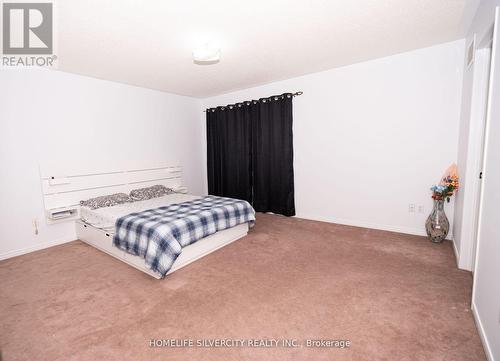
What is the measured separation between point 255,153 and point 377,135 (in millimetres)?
2242

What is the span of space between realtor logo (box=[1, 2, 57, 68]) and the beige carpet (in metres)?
2.52

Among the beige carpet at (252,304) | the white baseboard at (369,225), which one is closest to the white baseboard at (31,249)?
the beige carpet at (252,304)

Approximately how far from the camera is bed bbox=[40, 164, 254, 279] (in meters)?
3.00

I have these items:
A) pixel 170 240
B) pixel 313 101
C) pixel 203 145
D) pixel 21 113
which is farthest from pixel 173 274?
pixel 203 145

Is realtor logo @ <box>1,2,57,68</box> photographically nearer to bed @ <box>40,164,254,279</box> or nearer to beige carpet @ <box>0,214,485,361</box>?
bed @ <box>40,164,254,279</box>

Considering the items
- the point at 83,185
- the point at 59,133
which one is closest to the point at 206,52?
the point at 59,133

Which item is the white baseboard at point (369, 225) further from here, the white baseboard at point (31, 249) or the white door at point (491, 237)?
the white baseboard at point (31, 249)

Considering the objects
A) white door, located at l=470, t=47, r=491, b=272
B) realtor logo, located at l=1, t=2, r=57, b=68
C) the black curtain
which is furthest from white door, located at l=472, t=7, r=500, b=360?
realtor logo, located at l=1, t=2, r=57, b=68

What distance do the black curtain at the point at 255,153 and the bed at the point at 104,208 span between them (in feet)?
4.08

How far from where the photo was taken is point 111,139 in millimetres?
4254

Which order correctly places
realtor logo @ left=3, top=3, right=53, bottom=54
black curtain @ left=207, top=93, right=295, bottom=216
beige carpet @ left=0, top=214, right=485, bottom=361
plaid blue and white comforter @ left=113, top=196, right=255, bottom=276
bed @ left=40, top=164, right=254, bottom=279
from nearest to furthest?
beige carpet @ left=0, top=214, right=485, bottom=361, realtor logo @ left=3, top=3, right=53, bottom=54, plaid blue and white comforter @ left=113, top=196, right=255, bottom=276, bed @ left=40, top=164, right=254, bottom=279, black curtain @ left=207, top=93, right=295, bottom=216

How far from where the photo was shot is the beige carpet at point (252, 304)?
1633 mm

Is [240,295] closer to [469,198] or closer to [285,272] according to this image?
[285,272]

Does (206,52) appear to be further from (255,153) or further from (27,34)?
(255,153)
